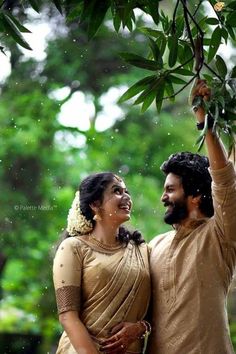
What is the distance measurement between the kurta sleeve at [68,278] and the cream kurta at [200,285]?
0.21 meters

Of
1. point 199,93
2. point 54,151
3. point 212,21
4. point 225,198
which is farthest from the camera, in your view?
point 54,151

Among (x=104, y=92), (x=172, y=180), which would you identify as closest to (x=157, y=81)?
(x=172, y=180)

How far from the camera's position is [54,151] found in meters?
5.71

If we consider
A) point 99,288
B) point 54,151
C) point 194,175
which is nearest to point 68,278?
point 99,288

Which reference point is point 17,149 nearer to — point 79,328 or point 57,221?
point 57,221

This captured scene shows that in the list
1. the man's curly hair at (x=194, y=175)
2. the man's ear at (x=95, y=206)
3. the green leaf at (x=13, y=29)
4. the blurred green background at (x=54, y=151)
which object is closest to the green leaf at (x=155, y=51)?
the green leaf at (x=13, y=29)

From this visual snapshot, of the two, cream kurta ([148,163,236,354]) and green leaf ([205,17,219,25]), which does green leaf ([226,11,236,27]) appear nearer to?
green leaf ([205,17,219,25])

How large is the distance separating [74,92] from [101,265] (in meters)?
4.06

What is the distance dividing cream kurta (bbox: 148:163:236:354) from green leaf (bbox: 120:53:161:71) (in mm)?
405

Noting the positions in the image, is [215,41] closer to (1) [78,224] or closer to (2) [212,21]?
(2) [212,21]

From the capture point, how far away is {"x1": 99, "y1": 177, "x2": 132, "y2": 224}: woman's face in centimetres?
214

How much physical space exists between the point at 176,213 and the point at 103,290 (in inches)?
11.7

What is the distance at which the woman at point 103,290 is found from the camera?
1977 millimetres

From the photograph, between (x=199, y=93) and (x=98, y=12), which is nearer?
(x=98, y=12)
